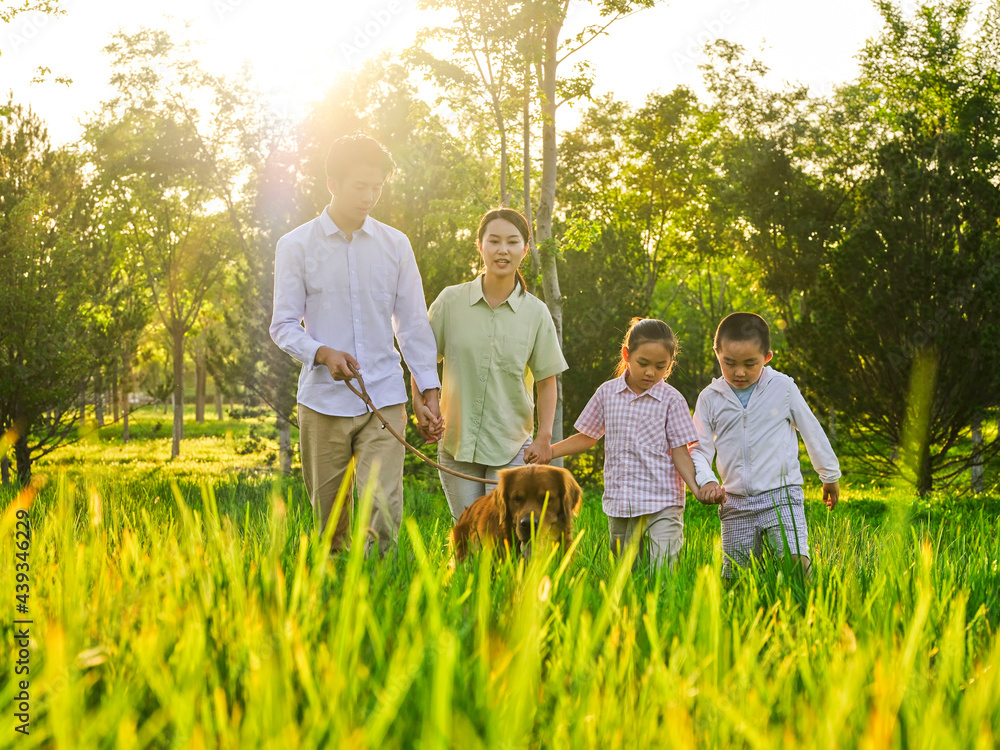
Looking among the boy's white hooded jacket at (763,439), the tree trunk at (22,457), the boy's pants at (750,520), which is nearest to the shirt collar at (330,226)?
the boy's white hooded jacket at (763,439)

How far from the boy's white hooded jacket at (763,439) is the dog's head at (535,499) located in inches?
28.9

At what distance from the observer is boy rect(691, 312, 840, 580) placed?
425cm

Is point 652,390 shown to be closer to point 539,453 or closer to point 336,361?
point 539,453

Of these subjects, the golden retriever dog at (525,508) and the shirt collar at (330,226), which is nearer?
the golden retriever dog at (525,508)

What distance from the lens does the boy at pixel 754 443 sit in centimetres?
425

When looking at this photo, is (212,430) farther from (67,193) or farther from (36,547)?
(36,547)

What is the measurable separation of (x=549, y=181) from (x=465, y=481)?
8.14 meters

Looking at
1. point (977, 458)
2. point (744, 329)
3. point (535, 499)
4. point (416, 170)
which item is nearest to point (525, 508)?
point (535, 499)

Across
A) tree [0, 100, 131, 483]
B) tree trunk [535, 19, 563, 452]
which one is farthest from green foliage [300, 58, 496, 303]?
tree [0, 100, 131, 483]

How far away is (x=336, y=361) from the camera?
3.80 meters

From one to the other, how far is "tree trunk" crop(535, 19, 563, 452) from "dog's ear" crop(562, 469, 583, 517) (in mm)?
7051

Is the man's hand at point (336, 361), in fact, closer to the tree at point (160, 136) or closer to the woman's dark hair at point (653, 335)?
the woman's dark hair at point (653, 335)

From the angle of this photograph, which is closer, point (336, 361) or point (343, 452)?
point (336, 361)

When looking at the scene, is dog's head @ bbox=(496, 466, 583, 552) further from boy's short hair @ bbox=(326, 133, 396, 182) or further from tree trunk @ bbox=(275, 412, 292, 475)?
tree trunk @ bbox=(275, 412, 292, 475)
